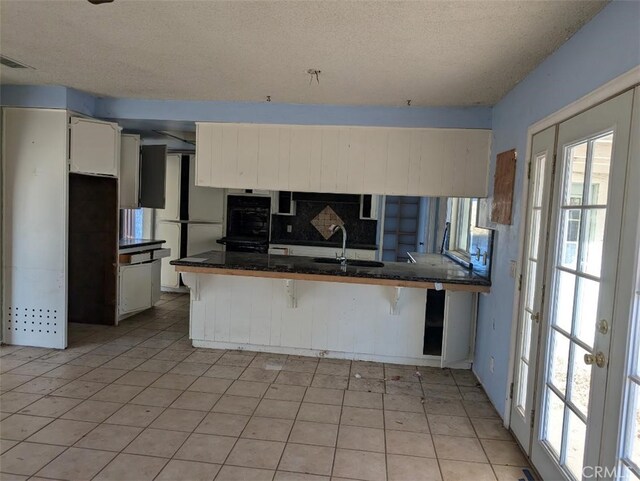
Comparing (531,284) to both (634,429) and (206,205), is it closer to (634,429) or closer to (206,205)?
(634,429)

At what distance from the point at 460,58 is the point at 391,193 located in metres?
1.50

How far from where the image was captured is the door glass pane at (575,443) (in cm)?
184

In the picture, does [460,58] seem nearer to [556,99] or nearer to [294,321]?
[556,99]

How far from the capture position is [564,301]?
2111 millimetres

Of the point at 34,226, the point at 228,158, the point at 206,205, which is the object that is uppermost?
the point at 228,158

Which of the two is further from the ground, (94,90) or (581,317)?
(94,90)

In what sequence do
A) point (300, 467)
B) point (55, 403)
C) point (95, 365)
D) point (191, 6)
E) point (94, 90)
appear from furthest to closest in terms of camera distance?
point (94, 90), point (95, 365), point (55, 403), point (300, 467), point (191, 6)

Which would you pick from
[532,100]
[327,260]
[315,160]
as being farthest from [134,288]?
[532,100]

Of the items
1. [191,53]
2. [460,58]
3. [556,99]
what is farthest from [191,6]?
[556,99]

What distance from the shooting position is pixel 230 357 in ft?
12.9

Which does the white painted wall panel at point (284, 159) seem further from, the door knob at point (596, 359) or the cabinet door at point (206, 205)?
the door knob at point (596, 359)

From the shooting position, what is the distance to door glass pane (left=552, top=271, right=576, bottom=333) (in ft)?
6.67

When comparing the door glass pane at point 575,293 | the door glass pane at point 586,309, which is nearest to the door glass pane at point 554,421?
the door glass pane at point 575,293

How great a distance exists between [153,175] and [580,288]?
465 cm
